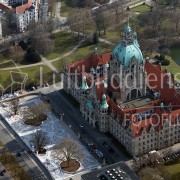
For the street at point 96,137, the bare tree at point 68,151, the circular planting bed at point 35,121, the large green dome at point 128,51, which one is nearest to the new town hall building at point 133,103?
the large green dome at point 128,51

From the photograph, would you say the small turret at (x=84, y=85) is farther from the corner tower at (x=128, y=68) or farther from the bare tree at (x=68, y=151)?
the bare tree at (x=68, y=151)

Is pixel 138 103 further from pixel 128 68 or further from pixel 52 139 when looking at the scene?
pixel 52 139

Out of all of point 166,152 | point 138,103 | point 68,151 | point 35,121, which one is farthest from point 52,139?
point 166,152

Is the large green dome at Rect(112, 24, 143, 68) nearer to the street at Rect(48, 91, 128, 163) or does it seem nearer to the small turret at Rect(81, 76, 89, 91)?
the small turret at Rect(81, 76, 89, 91)

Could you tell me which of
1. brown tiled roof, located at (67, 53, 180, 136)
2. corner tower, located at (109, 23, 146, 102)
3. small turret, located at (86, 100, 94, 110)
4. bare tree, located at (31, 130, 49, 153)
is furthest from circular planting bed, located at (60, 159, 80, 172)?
corner tower, located at (109, 23, 146, 102)

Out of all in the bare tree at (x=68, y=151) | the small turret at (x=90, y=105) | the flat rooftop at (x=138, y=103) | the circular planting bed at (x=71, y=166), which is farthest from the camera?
the small turret at (x=90, y=105)

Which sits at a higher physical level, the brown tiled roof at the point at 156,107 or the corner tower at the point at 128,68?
the corner tower at the point at 128,68

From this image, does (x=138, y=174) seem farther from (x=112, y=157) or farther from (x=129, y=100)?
(x=129, y=100)

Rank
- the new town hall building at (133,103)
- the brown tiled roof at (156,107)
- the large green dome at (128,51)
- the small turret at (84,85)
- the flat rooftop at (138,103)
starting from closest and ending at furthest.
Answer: the brown tiled roof at (156,107)
the new town hall building at (133,103)
the large green dome at (128,51)
the flat rooftop at (138,103)
the small turret at (84,85)

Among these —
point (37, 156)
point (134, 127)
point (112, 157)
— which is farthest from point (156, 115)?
point (37, 156)

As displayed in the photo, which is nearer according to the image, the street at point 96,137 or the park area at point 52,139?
the park area at point 52,139
